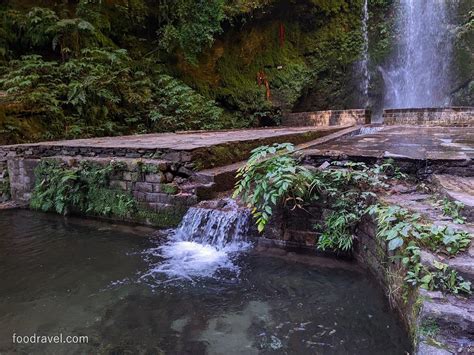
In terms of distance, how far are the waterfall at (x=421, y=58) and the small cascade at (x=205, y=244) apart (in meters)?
14.4

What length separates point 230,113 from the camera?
14.8m

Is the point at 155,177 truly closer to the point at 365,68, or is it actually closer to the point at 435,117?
the point at 435,117

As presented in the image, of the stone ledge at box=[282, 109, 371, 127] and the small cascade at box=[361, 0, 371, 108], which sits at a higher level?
the small cascade at box=[361, 0, 371, 108]

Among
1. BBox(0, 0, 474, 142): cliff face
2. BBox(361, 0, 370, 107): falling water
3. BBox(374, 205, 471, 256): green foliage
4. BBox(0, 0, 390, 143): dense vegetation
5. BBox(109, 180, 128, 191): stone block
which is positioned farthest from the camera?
BBox(361, 0, 370, 107): falling water

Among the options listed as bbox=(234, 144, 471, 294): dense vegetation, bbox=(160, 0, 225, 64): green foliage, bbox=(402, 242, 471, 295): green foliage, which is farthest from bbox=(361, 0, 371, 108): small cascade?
bbox=(402, 242, 471, 295): green foliage

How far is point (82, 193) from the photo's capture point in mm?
6078

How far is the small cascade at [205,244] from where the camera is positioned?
399 centimetres

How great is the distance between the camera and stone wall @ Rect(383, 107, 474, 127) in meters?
10.4

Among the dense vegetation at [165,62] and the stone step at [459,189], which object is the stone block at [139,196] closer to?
the stone step at [459,189]

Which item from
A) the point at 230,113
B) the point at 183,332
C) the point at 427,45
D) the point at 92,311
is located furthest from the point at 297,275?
the point at 427,45

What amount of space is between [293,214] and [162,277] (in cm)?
169

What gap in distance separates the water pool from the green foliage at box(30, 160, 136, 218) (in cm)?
133

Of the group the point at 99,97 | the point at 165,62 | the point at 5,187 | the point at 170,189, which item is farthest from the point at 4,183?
the point at 165,62

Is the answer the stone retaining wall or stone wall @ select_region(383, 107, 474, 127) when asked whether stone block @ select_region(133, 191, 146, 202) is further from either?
stone wall @ select_region(383, 107, 474, 127)
